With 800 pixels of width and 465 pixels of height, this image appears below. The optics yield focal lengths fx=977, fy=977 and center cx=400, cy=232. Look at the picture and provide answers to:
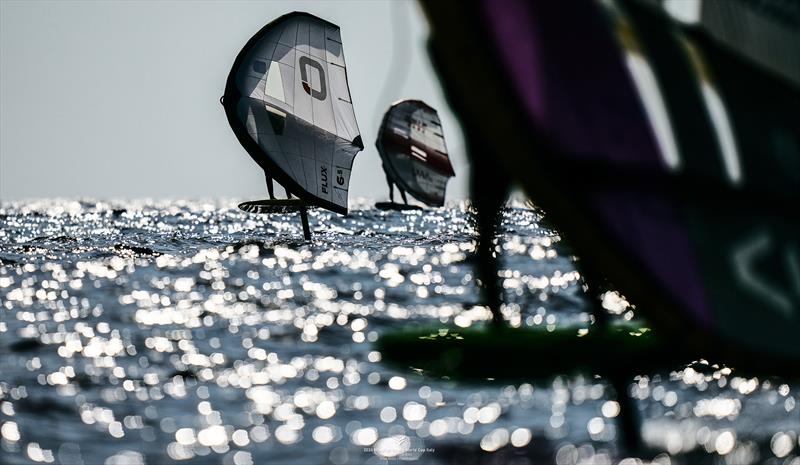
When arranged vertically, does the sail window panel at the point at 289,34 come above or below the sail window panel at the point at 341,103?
above

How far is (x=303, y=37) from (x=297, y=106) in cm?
218

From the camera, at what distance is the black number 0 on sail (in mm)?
29562

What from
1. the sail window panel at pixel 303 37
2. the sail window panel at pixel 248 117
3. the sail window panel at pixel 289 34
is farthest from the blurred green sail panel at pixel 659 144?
the sail window panel at pixel 303 37

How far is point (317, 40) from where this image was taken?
Answer: 102ft

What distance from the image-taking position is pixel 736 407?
9.23 meters

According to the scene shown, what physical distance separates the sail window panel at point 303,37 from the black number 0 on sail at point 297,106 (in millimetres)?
16

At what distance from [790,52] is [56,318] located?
499 inches

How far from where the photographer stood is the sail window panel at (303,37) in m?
30.4

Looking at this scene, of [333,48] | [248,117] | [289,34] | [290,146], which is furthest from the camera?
[333,48]

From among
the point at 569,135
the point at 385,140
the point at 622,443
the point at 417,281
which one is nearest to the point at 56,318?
the point at 417,281

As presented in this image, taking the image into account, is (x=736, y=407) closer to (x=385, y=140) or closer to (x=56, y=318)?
(x=56, y=318)

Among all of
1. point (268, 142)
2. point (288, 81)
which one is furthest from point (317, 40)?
point (268, 142)

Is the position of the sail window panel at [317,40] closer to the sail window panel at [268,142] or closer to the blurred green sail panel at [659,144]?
the sail window panel at [268,142]

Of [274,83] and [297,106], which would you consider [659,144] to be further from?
[297,106]
